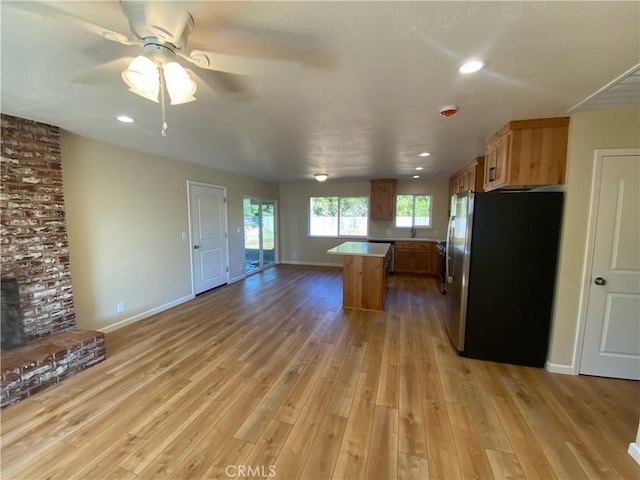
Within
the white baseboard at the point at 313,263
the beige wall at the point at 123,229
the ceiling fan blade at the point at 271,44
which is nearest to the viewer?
the ceiling fan blade at the point at 271,44

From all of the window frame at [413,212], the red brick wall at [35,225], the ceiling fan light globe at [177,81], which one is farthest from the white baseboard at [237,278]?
the ceiling fan light globe at [177,81]

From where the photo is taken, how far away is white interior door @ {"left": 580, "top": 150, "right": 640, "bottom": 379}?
2.30 meters

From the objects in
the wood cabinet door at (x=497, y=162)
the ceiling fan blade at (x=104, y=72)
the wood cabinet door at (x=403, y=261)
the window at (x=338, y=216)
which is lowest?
the wood cabinet door at (x=403, y=261)

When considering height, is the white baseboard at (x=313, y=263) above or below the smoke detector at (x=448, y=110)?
below

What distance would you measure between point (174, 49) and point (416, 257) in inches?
248

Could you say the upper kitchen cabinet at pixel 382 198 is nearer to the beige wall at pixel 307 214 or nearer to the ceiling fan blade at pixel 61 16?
the beige wall at pixel 307 214

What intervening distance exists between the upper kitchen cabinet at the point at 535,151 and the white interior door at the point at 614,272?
0.29 m

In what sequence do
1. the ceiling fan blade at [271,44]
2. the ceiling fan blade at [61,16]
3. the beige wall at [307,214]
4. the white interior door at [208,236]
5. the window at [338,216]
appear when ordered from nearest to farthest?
the ceiling fan blade at [61,16] < the ceiling fan blade at [271,44] < the white interior door at [208,236] < the beige wall at [307,214] < the window at [338,216]

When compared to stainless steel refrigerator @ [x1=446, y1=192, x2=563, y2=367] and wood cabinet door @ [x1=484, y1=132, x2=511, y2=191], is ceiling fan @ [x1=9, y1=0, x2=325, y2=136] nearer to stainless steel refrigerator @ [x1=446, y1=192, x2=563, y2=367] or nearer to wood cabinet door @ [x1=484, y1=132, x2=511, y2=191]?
wood cabinet door @ [x1=484, y1=132, x2=511, y2=191]

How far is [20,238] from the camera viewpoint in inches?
97.7

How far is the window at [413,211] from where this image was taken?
6.86 metres

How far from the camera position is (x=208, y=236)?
5164mm

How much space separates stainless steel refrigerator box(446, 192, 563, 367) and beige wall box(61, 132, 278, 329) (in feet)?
14.0

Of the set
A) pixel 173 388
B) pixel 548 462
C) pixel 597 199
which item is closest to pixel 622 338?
pixel 597 199
